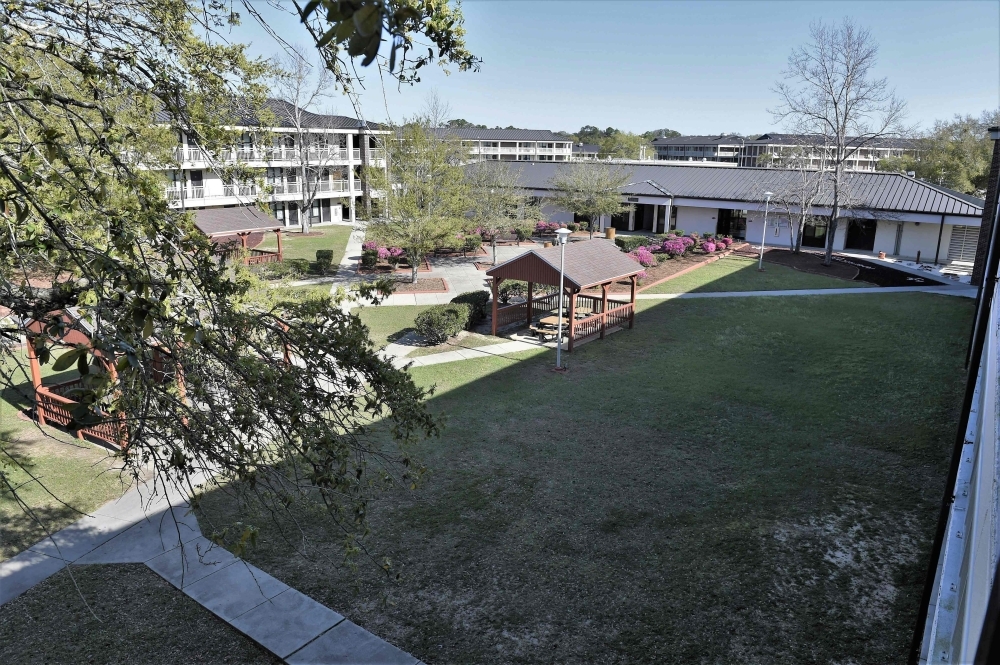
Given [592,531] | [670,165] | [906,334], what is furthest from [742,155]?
[592,531]

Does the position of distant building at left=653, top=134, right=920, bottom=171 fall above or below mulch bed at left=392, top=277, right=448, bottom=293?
above

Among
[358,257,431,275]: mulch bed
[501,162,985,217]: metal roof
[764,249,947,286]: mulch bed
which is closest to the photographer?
[764,249,947,286]: mulch bed

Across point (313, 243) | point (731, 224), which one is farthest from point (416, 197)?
point (731, 224)

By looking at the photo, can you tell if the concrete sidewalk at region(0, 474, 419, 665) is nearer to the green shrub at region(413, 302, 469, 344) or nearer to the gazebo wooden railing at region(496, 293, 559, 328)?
the green shrub at region(413, 302, 469, 344)

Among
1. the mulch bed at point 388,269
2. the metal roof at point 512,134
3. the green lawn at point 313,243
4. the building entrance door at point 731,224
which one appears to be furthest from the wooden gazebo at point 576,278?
the metal roof at point 512,134

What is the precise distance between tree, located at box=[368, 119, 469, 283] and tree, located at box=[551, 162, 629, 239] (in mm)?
12340

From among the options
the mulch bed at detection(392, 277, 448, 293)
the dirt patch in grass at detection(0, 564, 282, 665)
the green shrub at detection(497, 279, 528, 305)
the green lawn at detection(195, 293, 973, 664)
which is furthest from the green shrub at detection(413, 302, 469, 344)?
the dirt patch in grass at detection(0, 564, 282, 665)

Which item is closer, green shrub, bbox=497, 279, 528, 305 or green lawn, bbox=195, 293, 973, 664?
→ green lawn, bbox=195, 293, 973, 664

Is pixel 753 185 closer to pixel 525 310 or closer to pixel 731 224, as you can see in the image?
pixel 731 224

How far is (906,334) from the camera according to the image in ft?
71.5

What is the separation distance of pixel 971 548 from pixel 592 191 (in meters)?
39.9

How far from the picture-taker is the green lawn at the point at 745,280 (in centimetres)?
2977

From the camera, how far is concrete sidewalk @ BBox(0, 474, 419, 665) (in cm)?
777

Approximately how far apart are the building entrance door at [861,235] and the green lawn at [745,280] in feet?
24.5
